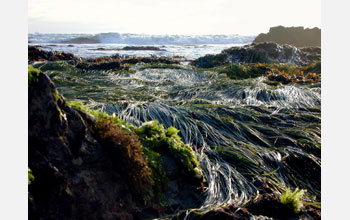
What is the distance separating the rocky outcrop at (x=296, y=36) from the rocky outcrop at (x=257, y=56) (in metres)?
18.1

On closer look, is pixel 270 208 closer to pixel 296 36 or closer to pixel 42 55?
pixel 42 55

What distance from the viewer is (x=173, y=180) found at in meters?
2.58

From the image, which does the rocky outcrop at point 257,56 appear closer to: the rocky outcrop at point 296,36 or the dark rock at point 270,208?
the dark rock at point 270,208

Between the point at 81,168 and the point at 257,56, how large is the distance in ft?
36.3

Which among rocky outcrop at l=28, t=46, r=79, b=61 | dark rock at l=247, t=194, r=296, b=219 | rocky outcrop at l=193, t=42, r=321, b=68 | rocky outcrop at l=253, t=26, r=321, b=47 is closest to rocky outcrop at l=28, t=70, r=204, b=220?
dark rock at l=247, t=194, r=296, b=219

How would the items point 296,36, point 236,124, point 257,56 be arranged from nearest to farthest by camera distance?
point 236,124
point 257,56
point 296,36

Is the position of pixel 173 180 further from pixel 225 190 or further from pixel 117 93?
pixel 117 93

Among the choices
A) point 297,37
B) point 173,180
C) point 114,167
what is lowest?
point 173,180

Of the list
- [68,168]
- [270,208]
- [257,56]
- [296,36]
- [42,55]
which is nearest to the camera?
[68,168]

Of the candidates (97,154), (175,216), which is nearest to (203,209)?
(175,216)

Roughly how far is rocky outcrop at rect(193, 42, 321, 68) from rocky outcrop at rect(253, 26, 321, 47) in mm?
18132

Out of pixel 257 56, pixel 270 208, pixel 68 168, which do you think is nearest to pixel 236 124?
pixel 270 208

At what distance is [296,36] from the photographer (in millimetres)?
30516

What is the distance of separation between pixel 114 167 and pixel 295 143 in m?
2.55
